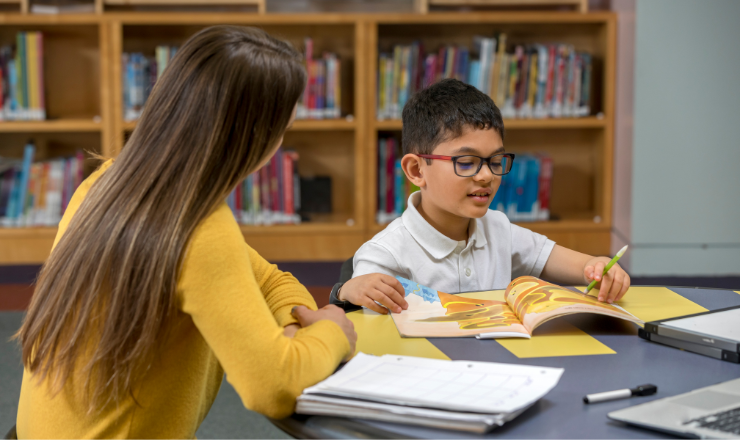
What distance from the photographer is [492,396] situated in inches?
26.0

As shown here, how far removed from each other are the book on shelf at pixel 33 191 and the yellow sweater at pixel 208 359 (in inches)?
93.3

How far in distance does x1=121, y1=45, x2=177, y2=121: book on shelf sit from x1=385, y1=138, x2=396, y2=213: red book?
1075mm

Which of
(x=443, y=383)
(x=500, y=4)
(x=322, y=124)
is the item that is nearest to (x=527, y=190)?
(x=500, y=4)


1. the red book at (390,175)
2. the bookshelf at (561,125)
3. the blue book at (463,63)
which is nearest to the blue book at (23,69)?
the bookshelf at (561,125)

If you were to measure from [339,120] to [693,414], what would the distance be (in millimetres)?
2461

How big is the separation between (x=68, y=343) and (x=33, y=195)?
258 centimetres

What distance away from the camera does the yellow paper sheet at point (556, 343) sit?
0.86 meters

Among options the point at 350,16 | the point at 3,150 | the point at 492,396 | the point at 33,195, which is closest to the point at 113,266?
the point at 492,396

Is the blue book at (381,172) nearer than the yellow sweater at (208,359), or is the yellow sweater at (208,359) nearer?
A: the yellow sweater at (208,359)

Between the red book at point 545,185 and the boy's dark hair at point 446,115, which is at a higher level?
the boy's dark hair at point 446,115

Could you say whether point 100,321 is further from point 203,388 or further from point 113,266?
point 203,388

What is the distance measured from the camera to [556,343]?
90cm

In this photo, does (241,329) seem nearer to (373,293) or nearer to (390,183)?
(373,293)

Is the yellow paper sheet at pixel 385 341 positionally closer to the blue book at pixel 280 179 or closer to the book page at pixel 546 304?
the book page at pixel 546 304
